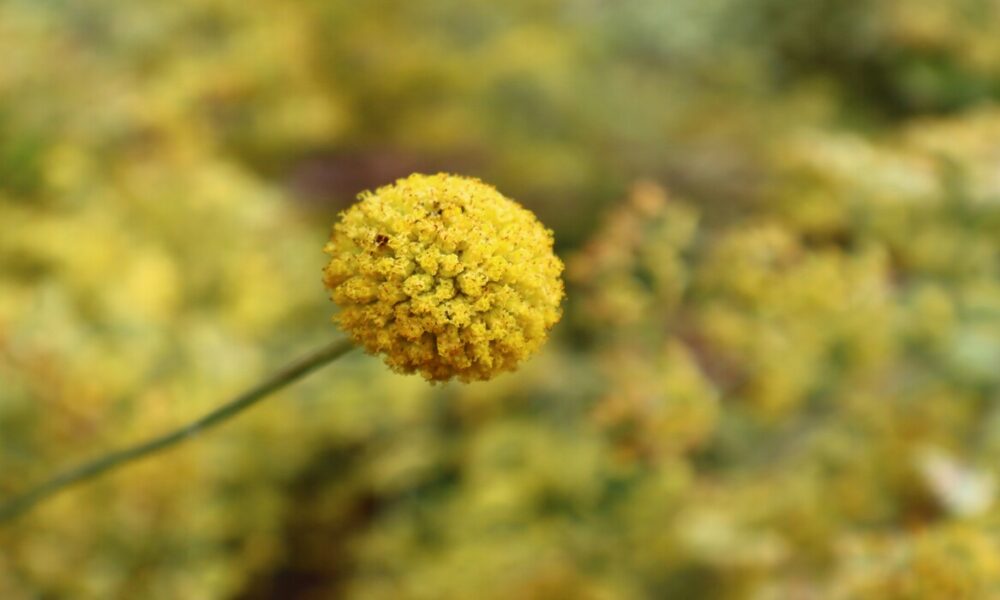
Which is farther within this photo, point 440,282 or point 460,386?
point 460,386

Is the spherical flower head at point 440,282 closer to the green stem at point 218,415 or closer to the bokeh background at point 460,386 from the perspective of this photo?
the green stem at point 218,415

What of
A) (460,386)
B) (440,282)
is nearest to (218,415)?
(440,282)

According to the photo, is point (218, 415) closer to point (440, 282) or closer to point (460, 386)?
point (440, 282)

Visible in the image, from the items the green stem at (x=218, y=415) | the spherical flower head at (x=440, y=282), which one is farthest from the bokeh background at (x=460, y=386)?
the spherical flower head at (x=440, y=282)

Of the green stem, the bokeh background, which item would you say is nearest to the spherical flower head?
the green stem

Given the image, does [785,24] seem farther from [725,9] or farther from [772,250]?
[772,250]

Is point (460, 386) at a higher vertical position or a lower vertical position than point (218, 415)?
higher

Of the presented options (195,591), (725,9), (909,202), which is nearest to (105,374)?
(195,591)
